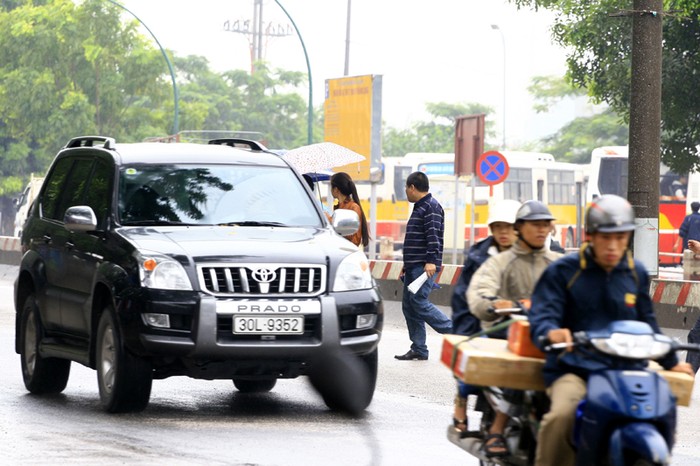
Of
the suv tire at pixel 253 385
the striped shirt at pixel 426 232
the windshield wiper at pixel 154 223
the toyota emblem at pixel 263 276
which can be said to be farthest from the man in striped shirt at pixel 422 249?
the toyota emblem at pixel 263 276

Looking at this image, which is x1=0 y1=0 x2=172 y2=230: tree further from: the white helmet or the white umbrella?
the white helmet

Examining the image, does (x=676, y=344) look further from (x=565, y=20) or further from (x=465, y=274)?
(x=565, y=20)

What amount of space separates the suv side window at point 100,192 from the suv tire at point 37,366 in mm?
1103

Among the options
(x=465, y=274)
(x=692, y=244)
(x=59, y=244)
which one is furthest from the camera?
(x=692, y=244)

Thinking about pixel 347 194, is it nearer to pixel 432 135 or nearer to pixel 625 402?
pixel 625 402

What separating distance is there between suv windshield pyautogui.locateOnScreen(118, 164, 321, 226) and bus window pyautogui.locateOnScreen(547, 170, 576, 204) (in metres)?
40.3

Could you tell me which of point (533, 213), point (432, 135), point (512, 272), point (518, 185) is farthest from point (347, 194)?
point (432, 135)

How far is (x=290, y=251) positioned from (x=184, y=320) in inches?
33.6

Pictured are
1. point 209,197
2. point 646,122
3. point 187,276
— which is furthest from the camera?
point 646,122

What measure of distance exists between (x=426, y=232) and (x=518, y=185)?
119ft

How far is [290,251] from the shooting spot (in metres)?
9.98

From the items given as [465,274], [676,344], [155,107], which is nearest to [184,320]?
[465,274]

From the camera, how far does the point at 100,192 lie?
1088 centimetres

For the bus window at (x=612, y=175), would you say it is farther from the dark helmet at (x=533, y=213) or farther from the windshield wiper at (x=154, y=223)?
the dark helmet at (x=533, y=213)
